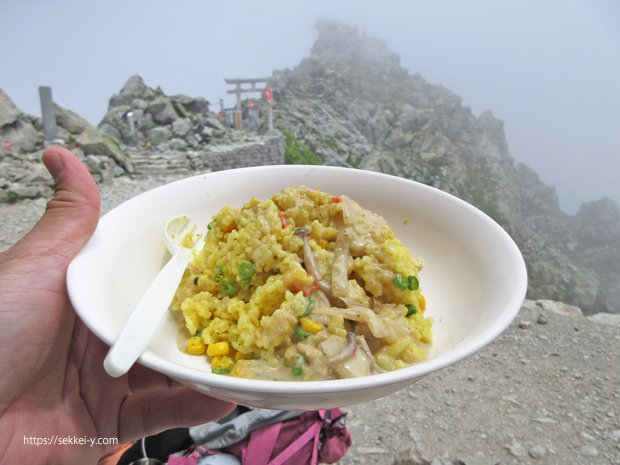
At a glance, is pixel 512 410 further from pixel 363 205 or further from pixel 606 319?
pixel 363 205

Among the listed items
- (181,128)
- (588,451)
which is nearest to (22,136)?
(181,128)

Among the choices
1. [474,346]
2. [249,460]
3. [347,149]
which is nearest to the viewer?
[474,346]

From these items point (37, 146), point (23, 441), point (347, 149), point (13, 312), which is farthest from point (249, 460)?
point (347, 149)

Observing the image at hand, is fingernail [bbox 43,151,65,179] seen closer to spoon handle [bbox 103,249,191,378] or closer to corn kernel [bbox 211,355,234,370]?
spoon handle [bbox 103,249,191,378]

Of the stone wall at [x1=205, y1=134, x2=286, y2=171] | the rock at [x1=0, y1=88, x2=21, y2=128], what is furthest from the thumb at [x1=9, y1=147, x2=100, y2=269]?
the rock at [x1=0, y1=88, x2=21, y2=128]

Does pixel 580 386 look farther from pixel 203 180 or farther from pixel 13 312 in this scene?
pixel 13 312

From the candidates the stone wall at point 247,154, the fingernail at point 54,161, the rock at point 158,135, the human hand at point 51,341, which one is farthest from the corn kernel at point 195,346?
the rock at point 158,135
